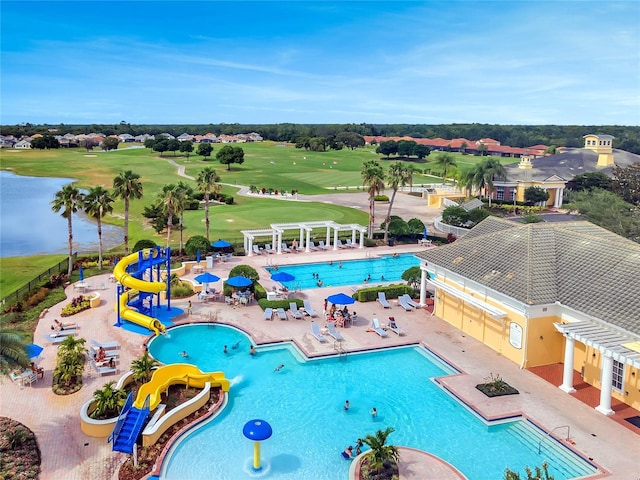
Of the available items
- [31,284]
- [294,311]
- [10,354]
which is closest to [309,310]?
[294,311]

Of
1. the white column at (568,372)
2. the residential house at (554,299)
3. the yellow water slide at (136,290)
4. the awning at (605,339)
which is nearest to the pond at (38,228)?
A: the yellow water slide at (136,290)

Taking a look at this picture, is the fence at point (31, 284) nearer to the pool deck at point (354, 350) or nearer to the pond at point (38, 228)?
the pool deck at point (354, 350)

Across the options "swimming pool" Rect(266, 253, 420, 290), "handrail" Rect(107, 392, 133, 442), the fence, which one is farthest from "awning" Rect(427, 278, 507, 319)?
the fence

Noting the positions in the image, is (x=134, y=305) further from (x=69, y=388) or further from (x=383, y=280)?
(x=383, y=280)

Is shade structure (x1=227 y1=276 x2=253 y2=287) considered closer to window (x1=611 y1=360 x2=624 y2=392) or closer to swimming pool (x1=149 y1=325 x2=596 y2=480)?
swimming pool (x1=149 y1=325 x2=596 y2=480)

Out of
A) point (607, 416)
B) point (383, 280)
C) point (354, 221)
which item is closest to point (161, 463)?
point (607, 416)

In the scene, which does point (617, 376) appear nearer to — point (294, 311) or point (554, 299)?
point (554, 299)
